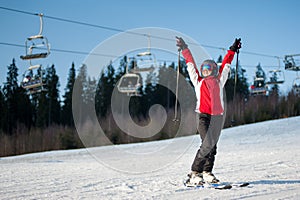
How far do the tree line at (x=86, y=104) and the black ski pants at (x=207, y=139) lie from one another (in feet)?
57.0

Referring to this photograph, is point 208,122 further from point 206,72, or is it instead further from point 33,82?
point 33,82

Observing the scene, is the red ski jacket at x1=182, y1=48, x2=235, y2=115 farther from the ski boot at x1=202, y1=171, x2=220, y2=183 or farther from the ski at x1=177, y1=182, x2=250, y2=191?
the ski at x1=177, y1=182, x2=250, y2=191

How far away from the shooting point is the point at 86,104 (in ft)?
147

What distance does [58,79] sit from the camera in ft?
169

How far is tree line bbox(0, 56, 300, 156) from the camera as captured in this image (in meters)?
25.2

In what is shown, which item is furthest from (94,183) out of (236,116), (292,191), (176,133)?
(236,116)

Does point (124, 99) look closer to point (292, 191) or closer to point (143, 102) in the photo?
point (143, 102)

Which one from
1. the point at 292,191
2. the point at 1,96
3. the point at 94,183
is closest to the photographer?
the point at 292,191

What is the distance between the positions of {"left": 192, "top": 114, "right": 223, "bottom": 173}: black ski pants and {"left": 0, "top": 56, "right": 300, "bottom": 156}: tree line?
684 inches

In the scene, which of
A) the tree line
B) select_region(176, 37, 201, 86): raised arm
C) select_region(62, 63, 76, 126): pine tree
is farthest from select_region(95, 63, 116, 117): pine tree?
select_region(176, 37, 201, 86): raised arm

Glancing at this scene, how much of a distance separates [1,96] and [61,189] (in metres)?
41.8

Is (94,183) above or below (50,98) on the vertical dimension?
Result: below

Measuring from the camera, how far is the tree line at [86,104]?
82.8 ft

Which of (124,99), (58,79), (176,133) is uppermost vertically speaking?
(58,79)
